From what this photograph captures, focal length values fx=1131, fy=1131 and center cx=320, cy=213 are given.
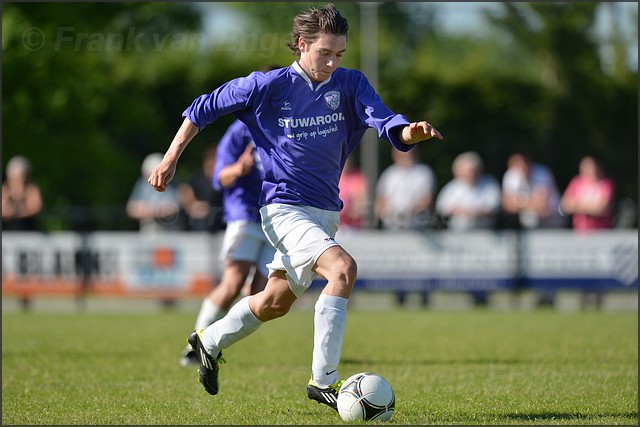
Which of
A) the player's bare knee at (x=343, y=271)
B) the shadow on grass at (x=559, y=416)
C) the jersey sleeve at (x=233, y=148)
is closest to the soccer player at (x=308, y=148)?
the player's bare knee at (x=343, y=271)

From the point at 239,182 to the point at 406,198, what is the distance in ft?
26.7

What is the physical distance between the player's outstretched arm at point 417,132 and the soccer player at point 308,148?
0.07 m

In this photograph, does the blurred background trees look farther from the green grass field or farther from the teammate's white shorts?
the teammate's white shorts

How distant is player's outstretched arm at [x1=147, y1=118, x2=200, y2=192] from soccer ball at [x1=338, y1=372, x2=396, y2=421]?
62.0 inches

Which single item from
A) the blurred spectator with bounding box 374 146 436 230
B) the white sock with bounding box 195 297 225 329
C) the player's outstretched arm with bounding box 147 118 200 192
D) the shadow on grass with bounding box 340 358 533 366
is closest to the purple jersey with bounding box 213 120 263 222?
the white sock with bounding box 195 297 225 329

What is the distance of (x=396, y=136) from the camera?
21.0ft

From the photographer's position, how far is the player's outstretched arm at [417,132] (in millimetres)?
6031

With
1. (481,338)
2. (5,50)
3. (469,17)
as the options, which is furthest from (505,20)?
(481,338)

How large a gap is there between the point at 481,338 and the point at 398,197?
604cm

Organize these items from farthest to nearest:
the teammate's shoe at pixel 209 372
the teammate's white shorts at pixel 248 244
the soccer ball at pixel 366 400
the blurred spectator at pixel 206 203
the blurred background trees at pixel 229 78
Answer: the blurred background trees at pixel 229 78, the blurred spectator at pixel 206 203, the teammate's white shorts at pixel 248 244, the teammate's shoe at pixel 209 372, the soccer ball at pixel 366 400

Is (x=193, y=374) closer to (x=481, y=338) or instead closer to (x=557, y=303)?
(x=481, y=338)

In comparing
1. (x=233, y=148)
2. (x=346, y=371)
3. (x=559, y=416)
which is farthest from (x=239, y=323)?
(x=233, y=148)
